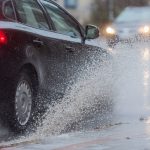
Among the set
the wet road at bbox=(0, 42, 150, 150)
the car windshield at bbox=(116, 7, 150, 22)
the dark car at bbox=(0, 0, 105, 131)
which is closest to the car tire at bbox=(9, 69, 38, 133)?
the dark car at bbox=(0, 0, 105, 131)

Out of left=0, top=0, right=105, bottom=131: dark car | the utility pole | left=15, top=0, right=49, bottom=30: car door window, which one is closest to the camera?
left=0, top=0, right=105, bottom=131: dark car

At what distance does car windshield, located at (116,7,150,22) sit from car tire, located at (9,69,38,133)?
24.1 meters

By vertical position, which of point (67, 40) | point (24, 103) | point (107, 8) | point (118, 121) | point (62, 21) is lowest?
point (118, 121)

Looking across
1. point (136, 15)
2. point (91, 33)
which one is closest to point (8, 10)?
point (91, 33)

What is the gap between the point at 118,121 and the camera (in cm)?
966

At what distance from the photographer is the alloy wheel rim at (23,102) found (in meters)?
8.37

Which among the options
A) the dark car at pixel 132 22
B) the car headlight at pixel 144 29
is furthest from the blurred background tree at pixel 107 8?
the car headlight at pixel 144 29

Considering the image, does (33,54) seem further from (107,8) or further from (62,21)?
(107,8)

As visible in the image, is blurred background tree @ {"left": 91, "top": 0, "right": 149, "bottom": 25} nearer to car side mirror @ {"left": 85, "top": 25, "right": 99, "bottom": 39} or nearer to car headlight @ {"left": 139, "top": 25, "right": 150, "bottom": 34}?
car headlight @ {"left": 139, "top": 25, "right": 150, "bottom": 34}

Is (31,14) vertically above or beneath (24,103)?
above

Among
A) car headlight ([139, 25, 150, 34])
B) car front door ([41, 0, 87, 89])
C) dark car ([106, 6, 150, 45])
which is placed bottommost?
car front door ([41, 0, 87, 89])

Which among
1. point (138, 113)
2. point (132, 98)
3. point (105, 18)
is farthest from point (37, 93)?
point (105, 18)

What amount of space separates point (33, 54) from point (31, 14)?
73 cm

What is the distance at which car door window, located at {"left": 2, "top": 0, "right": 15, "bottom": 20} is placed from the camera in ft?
27.8
